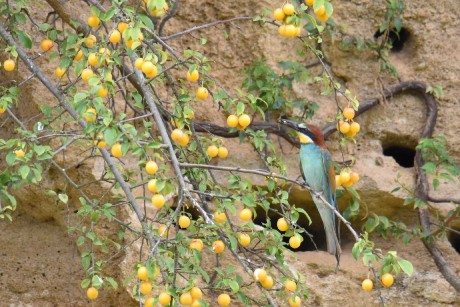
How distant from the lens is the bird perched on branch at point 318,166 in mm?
3396

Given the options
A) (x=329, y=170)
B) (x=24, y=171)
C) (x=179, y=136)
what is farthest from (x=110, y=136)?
(x=329, y=170)

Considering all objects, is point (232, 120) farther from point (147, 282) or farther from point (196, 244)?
point (147, 282)

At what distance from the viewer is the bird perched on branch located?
3396mm

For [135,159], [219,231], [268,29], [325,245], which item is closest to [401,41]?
[268,29]

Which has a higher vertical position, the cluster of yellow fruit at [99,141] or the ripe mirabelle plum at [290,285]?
the cluster of yellow fruit at [99,141]

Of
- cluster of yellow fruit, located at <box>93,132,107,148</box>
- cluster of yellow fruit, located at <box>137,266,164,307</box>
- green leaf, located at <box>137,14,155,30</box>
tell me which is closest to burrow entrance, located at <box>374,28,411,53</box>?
green leaf, located at <box>137,14,155,30</box>

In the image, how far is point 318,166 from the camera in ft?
11.3

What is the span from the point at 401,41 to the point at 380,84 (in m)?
0.30

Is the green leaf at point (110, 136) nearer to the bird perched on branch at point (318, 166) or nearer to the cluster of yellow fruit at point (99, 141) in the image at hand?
the cluster of yellow fruit at point (99, 141)

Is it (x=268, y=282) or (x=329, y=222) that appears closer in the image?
(x=268, y=282)

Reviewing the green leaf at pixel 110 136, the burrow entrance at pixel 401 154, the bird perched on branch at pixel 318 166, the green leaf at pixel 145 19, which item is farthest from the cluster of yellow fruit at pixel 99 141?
the burrow entrance at pixel 401 154

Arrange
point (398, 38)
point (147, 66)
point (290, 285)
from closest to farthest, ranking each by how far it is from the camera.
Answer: point (147, 66)
point (290, 285)
point (398, 38)

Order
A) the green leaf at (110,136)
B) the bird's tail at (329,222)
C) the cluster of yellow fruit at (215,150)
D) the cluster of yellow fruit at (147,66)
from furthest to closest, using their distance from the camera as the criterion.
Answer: the bird's tail at (329,222), the cluster of yellow fruit at (215,150), the cluster of yellow fruit at (147,66), the green leaf at (110,136)

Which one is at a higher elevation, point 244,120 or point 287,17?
point 287,17
